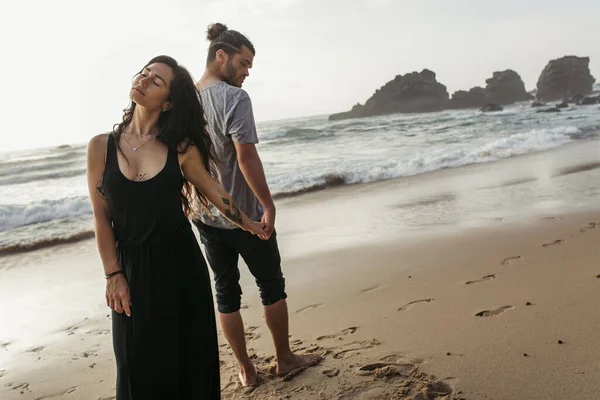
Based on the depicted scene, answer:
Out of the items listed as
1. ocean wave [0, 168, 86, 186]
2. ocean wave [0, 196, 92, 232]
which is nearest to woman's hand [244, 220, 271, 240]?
ocean wave [0, 196, 92, 232]

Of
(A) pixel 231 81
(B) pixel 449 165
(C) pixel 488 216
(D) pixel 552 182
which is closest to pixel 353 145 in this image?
(B) pixel 449 165

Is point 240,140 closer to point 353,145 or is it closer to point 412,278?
point 412,278

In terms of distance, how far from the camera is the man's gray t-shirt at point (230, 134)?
2688 mm

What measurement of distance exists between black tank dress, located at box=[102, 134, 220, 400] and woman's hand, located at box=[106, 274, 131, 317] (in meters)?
0.02

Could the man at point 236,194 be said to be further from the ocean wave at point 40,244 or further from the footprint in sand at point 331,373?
the ocean wave at point 40,244

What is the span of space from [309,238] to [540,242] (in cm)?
271

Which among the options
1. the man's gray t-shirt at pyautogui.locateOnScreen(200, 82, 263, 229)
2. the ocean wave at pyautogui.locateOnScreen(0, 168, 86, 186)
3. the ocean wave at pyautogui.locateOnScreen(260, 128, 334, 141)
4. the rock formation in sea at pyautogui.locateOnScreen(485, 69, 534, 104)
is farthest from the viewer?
the rock formation in sea at pyautogui.locateOnScreen(485, 69, 534, 104)

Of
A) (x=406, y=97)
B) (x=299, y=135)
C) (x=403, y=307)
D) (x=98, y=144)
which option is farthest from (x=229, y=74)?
(x=406, y=97)


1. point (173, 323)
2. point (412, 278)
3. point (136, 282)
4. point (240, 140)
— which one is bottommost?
point (412, 278)

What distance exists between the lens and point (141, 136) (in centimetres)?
205

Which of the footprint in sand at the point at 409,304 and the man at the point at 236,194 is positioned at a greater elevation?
the man at the point at 236,194

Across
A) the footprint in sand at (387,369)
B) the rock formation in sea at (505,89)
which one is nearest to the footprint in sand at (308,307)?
the footprint in sand at (387,369)

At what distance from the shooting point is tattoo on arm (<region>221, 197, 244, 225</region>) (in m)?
2.35

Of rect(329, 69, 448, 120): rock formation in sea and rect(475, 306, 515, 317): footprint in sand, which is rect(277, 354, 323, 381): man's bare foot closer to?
rect(475, 306, 515, 317): footprint in sand
